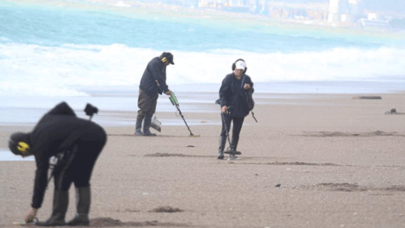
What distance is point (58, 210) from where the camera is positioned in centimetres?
672

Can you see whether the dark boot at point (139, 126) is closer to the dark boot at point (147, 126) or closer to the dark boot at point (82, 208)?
the dark boot at point (147, 126)

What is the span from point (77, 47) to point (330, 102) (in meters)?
24.0

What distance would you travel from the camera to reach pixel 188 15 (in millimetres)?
106750

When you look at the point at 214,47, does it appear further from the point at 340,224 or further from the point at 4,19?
the point at 340,224

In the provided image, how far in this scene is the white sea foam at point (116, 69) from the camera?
2539 centimetres

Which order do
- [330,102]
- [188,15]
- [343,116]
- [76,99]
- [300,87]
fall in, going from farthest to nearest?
[188,15], [300,87], [330,102], [76,99], [343,116]

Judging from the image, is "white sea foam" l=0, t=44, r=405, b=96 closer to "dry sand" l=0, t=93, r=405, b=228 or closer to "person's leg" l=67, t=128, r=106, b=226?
"dry sand" l=0, t=93, r=405, b=228

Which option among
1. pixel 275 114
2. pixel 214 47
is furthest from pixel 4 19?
pixel 275 114

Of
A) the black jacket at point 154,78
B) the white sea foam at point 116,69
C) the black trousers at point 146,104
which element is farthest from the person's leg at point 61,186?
the white sea foam at point 116,69

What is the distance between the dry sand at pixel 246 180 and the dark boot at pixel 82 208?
0.19 meters

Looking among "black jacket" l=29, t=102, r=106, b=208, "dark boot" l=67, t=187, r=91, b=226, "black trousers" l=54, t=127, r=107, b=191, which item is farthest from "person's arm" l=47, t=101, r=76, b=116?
"dark boot" l=67, t=187, r=91, b=226

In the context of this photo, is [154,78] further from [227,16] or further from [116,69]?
[227,16]

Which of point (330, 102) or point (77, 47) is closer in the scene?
point (330, 102)

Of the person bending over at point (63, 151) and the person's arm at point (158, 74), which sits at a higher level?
the person bending over at point (63, 151)
